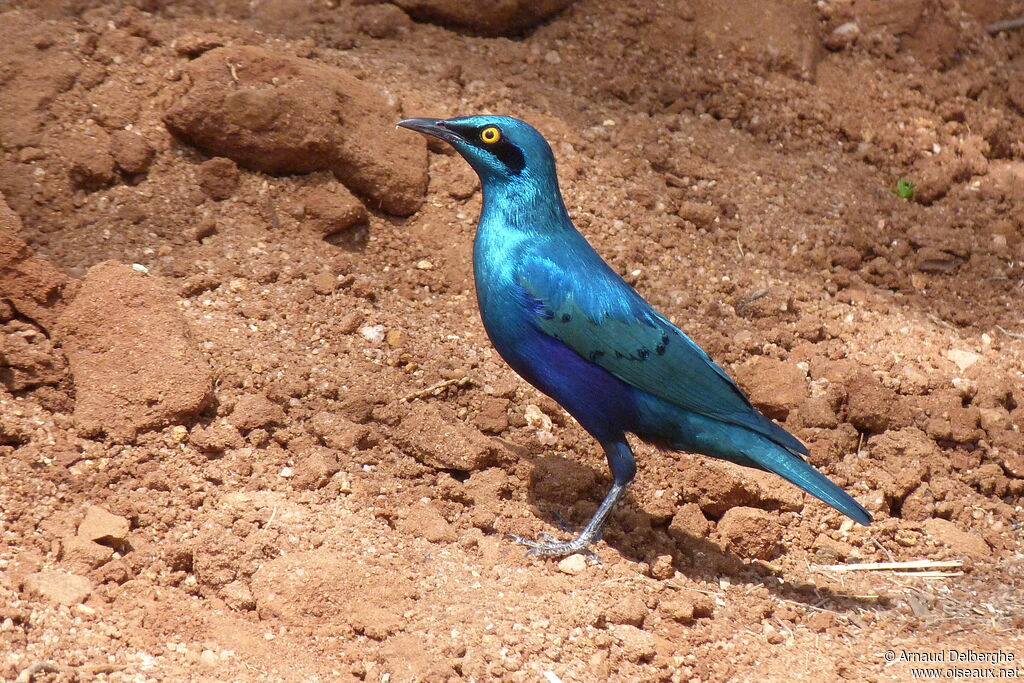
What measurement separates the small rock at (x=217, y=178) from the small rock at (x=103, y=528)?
2021 mm

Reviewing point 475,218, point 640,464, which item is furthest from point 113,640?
point 475,218

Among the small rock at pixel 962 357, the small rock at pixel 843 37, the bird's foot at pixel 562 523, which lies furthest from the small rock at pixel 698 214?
the bird's foot at pixel 562 523

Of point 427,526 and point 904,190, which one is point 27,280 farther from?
point 904,190

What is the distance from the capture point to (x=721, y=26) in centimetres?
718

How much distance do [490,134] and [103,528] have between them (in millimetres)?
2262

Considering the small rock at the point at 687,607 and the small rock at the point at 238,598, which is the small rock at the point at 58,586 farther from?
the small rock at the point at 687,607

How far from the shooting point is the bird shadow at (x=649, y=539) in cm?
466

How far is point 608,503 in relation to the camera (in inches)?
186

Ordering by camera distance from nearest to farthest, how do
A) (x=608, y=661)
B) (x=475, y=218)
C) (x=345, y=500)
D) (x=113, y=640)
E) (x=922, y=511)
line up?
(x=113, y=640) < (x=608, y=661) < (x=345, y=500) < (x=922, y=511) < (x=475, y=218)

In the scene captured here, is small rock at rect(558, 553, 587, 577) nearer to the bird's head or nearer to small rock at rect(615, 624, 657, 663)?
small rock at rect(615, 624, 657, 663)

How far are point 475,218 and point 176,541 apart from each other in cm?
249

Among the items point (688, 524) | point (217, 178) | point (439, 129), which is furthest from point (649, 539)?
point (217, 178)

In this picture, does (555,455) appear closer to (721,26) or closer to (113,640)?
(113,640)

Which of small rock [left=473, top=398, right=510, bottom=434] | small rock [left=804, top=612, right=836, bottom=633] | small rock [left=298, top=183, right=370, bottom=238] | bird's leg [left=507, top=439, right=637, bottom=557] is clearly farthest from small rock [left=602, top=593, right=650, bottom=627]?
small rock [left=298, top=183, right=370, bottom=238]
